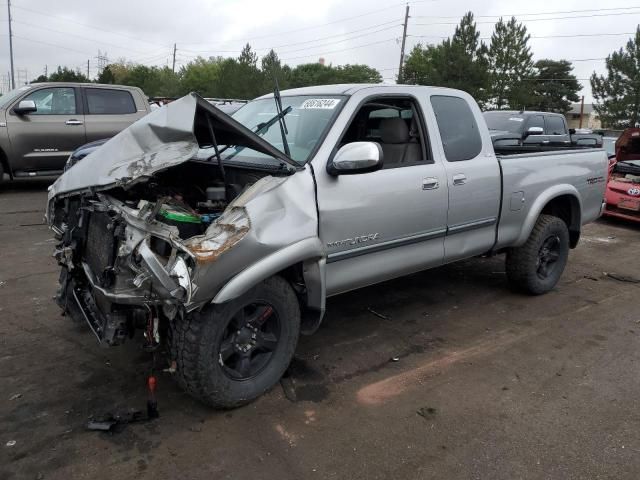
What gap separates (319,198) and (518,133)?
340 inches

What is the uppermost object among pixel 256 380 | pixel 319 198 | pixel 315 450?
pixel 319 198

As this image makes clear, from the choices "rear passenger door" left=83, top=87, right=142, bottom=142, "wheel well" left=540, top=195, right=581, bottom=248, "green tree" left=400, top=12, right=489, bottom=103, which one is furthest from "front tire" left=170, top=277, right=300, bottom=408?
"green tree" left=400, top=12, right=489, bottom=103

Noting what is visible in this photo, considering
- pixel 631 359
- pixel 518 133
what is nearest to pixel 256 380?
pixel 631 359

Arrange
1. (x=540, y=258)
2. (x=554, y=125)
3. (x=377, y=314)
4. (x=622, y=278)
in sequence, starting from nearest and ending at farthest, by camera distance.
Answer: (x=377, y=314) → (x=540, y=258) → (x=622, y=278) → (x=554, y=125)

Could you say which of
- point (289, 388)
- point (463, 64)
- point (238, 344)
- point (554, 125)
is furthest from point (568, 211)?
point (463, 64)

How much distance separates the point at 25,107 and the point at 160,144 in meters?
7.79

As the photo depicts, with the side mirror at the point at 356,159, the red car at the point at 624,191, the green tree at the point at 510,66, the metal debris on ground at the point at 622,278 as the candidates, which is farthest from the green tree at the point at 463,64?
the side mirror at the point at 356,159

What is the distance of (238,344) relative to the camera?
307cm

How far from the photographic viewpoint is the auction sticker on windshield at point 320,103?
367 centimetres

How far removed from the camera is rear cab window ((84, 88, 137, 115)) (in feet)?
33.6

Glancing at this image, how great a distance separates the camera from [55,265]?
5.66 m

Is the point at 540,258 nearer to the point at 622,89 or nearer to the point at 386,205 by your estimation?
the point at 386,205

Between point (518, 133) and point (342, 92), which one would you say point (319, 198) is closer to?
point (342, 92)

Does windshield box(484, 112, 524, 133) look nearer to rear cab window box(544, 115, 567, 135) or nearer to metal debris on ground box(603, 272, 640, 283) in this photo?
rear cab window box(544, 115, 567, 135)
